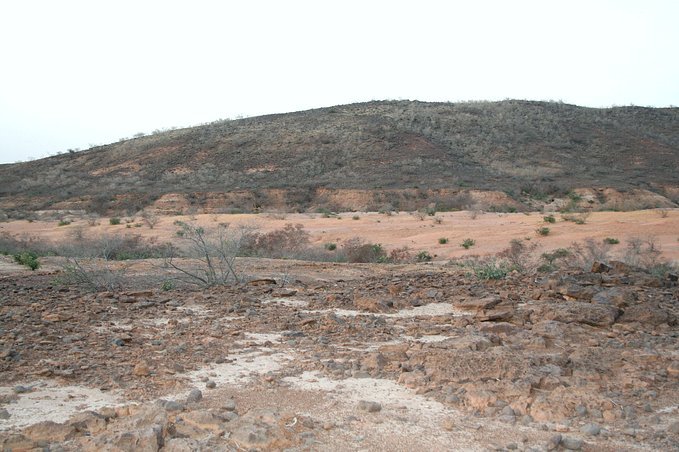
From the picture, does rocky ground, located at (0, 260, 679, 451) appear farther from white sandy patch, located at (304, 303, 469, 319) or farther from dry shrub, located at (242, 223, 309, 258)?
dry shrub, located at (242, 223, 309, 258)

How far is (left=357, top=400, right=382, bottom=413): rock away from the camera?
476 cm

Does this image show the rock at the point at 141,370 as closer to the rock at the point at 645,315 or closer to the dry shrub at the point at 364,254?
the rock at the point at 645,315

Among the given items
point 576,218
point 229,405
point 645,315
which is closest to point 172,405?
point 229,405

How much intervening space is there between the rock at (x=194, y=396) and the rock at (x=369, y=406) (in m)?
1.27

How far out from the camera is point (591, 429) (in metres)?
4.36

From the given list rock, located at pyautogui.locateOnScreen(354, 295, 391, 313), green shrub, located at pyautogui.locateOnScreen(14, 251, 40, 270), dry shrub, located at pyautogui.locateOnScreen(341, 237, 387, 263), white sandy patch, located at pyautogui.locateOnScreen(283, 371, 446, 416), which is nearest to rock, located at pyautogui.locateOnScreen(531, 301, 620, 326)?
rock, located at pyautogui.locateOnScreen(354, 295, 391, 313)

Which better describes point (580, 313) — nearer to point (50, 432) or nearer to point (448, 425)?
point (448, 425)

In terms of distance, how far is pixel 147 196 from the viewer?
42406mm

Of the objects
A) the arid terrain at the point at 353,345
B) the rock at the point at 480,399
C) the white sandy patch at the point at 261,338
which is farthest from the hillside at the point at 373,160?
the rock at the point at 480,399

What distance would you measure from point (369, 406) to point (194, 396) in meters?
1.38

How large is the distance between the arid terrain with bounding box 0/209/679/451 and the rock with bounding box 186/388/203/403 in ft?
0.07

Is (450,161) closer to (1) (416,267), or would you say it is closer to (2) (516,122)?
(2) (516,122)

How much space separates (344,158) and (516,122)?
20.8 meters

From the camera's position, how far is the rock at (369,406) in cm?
476
